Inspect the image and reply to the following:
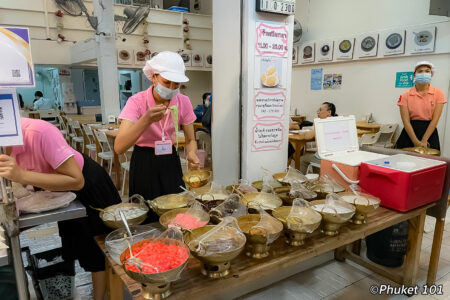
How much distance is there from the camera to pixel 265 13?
2.17 metres

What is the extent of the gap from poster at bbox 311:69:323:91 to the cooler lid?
513cm

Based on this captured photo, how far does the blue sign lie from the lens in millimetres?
5539

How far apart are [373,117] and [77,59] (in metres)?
6.85

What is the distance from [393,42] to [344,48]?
1.03 meters

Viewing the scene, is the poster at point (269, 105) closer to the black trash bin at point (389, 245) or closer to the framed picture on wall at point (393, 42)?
the black trash bin at point (389, 245)

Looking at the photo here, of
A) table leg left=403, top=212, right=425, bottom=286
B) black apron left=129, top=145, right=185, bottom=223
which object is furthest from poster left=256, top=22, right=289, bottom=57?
table leg left=403, top=212, right=425, bottom=286

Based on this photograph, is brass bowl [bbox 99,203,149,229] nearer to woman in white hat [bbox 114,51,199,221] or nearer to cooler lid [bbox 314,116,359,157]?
woman in white hat [bbox 114,51,199,221]

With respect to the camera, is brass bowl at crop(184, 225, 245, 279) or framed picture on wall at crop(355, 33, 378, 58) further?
framed picture on wall at crop(355, 33, 378, 58)

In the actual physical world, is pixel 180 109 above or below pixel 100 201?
above

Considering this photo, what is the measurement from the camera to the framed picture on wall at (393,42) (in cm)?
557

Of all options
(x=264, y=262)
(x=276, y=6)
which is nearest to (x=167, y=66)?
(x=276, y=6)

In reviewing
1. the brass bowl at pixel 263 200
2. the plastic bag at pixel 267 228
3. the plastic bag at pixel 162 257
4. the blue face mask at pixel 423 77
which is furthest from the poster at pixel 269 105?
the blue face mask at pixel 423 77

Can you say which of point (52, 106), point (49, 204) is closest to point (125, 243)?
point (49, 204)

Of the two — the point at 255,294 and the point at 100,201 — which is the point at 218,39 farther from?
the point at 255,294
